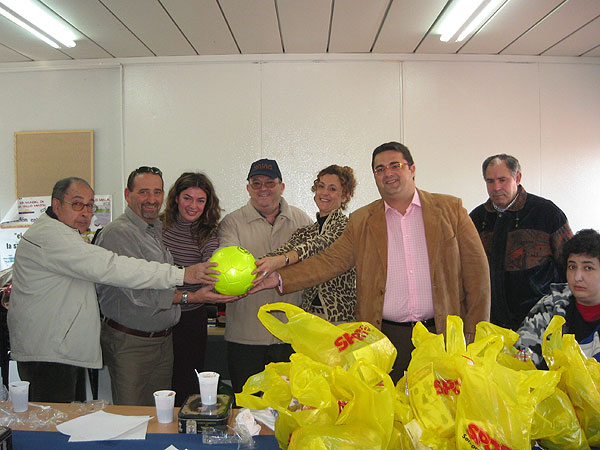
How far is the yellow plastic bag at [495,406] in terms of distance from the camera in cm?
97

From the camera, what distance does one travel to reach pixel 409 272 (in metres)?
2.11

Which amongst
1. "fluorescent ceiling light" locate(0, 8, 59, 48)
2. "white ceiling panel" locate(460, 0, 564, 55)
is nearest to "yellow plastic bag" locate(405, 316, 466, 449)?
"white ceiling panel" locate(460, 0, 564, 55)

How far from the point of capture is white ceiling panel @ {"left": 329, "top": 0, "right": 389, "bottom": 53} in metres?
3.20

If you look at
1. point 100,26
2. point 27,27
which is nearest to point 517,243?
point 100,26

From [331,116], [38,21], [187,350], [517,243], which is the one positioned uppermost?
[38,21]

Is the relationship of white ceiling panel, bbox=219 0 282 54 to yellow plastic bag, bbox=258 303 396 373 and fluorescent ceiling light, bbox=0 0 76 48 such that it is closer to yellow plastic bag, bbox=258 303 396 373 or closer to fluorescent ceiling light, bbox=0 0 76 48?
fluorescent ceiling light, bbox=0 0 76 48

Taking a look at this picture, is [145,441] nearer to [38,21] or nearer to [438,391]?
[438,391]

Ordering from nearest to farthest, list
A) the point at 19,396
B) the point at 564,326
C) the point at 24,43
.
Answer: 1. the point at 19,396
2. the point at 564,326
3. the point at 24,43

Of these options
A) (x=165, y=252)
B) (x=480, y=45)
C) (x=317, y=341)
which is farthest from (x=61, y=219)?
(x=480, y=45)

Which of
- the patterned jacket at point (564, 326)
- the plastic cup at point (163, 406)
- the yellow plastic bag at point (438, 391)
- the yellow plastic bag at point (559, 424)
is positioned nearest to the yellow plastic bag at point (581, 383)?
the yellow plastic bag at point (559, 424)

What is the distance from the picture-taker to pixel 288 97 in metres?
4.16

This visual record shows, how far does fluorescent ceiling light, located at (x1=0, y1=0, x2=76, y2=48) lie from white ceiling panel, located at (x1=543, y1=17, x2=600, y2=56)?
4.22 meters

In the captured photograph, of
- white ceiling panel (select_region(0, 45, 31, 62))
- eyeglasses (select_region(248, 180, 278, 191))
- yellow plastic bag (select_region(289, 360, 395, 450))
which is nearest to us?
yellow plastic bag (select_region(289, 360, 395, 450))

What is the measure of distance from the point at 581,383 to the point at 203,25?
135 inches
